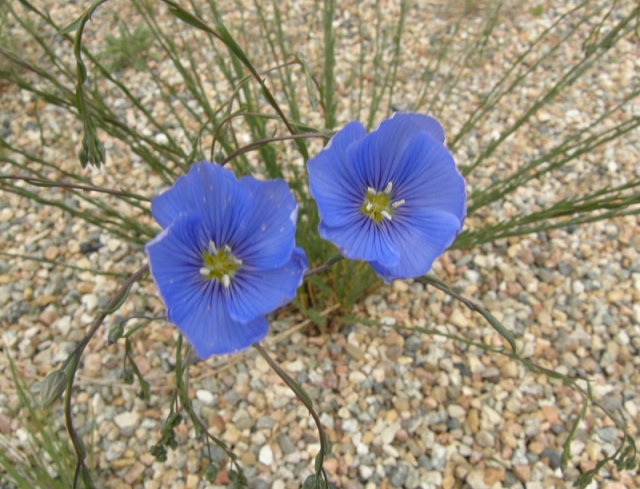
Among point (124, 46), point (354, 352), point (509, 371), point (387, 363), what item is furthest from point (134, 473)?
point (124, 46)

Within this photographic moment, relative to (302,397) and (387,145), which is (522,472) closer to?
(302,397)

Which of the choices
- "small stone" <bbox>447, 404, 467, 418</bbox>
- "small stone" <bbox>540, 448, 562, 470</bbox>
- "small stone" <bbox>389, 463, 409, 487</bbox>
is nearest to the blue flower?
"small stone" <bbox>389, 463, 409, 487</bbox>

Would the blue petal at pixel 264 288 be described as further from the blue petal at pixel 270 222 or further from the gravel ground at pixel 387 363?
the gravel ground at pixel 387 363

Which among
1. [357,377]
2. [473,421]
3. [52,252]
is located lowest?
[473,421]

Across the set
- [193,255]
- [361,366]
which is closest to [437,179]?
[193,255]

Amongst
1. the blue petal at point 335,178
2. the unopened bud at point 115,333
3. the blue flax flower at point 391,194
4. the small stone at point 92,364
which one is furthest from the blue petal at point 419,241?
the small stone at point 92,364

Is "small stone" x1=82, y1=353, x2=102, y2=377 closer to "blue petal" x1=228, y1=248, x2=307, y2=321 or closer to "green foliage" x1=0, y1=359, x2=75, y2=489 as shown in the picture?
"green foliage" x1=0, y1=359, x2=75, y2=489
